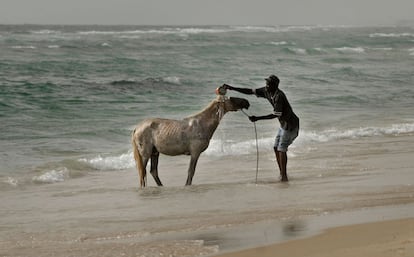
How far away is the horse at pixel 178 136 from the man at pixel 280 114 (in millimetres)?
392

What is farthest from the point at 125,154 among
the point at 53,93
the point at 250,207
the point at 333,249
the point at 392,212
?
the point at 53,93

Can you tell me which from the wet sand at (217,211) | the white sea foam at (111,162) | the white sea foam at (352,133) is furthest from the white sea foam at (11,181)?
the white sea foam at (352,133)

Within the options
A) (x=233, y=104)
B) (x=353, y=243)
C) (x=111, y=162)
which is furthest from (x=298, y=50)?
(x=353, y=243)

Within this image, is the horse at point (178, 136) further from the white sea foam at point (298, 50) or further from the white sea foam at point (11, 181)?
the white sea foam at point (298, 50)

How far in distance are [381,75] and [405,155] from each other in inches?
836

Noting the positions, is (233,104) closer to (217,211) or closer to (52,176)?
(217,211)

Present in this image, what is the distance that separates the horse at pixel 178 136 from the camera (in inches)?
427

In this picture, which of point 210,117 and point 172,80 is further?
point 172,80

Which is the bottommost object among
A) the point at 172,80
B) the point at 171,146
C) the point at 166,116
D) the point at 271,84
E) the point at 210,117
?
the point at 172,80

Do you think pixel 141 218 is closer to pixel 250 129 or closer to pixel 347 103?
pixel 250 129

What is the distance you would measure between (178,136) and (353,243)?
442cm

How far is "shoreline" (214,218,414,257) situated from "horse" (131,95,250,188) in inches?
146

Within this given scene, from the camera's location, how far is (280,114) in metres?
10.8

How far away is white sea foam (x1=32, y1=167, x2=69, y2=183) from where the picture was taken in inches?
466
